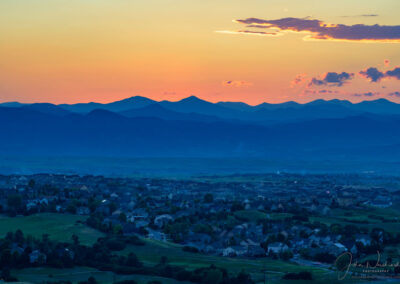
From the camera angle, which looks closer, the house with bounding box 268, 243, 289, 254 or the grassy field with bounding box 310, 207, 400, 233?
the house with bounding box 268, 243, 289, 254

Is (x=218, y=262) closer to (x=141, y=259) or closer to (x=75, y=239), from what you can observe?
(x=141, y=259)

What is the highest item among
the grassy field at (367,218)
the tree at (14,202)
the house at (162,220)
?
the tree at (14,202)

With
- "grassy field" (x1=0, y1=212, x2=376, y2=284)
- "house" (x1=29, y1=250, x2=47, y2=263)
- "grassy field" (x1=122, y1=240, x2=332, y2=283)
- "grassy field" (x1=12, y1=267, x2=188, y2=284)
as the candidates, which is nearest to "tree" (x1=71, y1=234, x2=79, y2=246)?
"grassy field" (x1=0, y1=212, x2=376, y2=284)

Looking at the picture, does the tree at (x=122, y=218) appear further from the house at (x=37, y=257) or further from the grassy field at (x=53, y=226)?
the house at (x=37, y=257)

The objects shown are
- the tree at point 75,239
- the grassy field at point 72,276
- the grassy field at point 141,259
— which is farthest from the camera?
the tree at point 75,239

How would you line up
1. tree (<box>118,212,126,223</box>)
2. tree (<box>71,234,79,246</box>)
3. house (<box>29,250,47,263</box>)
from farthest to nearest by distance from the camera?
1. tree (<box>118,212,126,223</box>)
2. tree (<box>71,234,79,246</box>)
3. house (<box>29,250,47,263</box>)

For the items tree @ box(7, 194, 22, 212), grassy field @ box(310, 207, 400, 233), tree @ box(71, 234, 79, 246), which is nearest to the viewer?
tree @ box(71, 234, 79, 246)

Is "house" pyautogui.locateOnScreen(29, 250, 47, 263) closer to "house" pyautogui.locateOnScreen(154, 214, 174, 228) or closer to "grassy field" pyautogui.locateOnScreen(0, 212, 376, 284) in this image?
"grassy field" pyautogui.locateOnScreen(0, 212, 376, 284)

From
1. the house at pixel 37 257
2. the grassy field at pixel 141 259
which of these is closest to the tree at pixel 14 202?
the grassy field at pixel 141 259

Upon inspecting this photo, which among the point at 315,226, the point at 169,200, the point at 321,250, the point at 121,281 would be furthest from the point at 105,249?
the point at 169,200
